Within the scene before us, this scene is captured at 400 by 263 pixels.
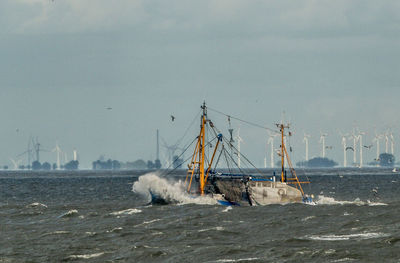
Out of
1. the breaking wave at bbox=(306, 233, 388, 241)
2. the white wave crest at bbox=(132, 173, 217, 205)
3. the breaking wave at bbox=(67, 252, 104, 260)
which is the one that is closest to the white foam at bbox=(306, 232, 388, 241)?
the breaking wave at bbox=(306, 233, 388, 241)

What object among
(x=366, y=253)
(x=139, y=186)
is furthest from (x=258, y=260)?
(x=139, y=186)

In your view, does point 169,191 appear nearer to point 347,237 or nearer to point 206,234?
point 206,234

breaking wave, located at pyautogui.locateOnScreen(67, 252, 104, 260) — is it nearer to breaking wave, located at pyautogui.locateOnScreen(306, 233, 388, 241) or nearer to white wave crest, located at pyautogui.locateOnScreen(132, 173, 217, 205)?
breaking wave, located at pyautogui.locateOnScreen(306, 233, 388, 241)

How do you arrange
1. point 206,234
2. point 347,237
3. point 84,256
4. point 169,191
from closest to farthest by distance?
point 84,256 → point 347,237 → point 206,234 → point 169,191

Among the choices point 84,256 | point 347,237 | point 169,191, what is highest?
point 169,191

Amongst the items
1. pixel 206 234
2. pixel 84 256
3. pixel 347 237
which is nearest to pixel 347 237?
pixel 347 237

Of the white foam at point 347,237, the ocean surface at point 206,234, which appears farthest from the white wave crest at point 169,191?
the white foam at point 347,237

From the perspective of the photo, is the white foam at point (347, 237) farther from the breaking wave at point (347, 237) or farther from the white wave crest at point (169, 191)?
the white wave crest at point (169, 191)

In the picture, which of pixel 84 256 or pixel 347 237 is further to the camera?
pixel 347 237

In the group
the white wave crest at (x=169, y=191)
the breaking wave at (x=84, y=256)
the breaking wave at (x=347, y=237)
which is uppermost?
the white wave crest at (x=169, y=191)

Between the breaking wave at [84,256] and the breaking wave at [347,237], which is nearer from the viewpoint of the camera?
the breaking wave at [84,256]

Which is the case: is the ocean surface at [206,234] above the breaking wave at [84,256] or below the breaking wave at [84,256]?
above

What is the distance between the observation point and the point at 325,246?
59688 mm

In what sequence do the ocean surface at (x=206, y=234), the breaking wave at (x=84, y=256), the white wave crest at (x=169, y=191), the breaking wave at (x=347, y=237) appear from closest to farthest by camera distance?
the ocean surface at (x=206, y=234)
the breaking wave at (x=84, y=256)
the breaking wave at (x=347, y=237)
the white wave crest at (x=169, y=191)
